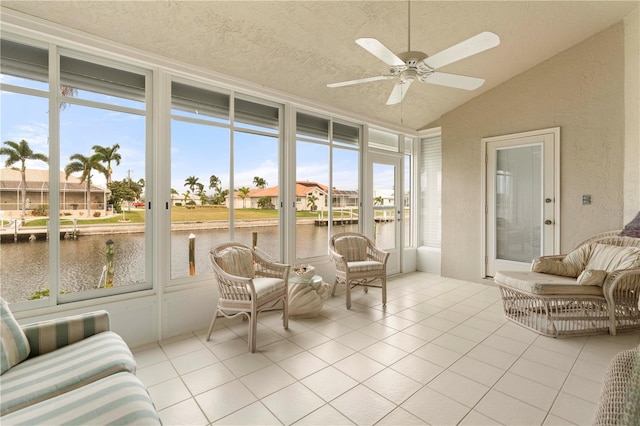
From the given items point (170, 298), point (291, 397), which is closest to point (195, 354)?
point (170, 298)

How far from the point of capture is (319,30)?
9.74ft

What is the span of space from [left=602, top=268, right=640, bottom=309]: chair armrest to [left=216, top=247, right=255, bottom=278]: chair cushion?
3.52 metres

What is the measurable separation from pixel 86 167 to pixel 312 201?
Result: 2617 millimetres

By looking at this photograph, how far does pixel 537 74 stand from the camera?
424cm

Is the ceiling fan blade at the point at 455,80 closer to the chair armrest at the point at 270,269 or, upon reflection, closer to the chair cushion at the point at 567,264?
the chair armrest at the point at 270,269

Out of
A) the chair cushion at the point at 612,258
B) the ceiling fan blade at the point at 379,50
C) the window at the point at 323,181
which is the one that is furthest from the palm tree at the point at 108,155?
the chair cushion at the point at 612,258

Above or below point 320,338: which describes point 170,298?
above

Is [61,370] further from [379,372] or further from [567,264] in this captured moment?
[567,264]

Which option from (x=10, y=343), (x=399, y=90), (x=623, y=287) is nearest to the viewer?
(x=10, y=343)

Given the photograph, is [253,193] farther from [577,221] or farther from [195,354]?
[577,221]

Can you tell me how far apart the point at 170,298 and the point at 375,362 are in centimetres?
207

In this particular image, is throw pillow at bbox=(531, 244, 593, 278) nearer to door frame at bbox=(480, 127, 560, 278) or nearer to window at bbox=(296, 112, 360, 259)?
door frame at bbox=(480, 127, 560, 278)

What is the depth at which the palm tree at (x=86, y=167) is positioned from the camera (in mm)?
2633

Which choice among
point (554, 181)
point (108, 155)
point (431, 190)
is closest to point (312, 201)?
point (108, 155)
